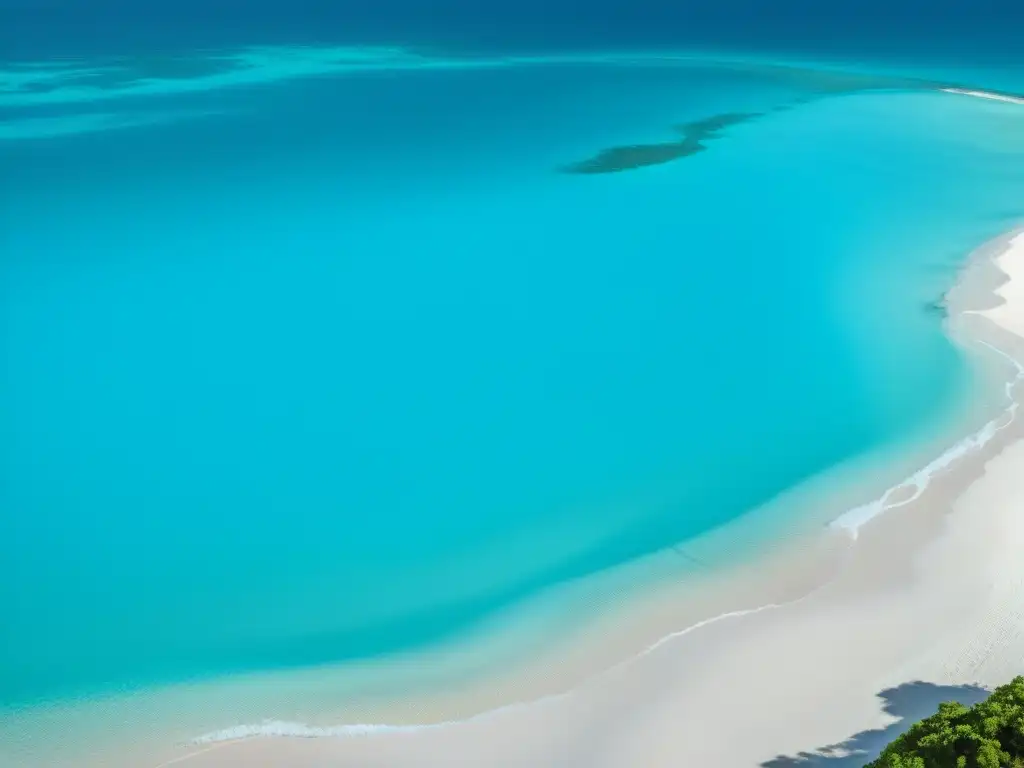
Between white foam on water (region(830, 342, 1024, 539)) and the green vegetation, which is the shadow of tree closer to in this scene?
the green vegetation

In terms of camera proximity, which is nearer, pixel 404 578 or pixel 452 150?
pixel 404 578

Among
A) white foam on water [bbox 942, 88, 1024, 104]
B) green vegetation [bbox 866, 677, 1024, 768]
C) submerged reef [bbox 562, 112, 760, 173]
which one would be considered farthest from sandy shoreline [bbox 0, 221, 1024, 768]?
white foam on water [bbox 942, 88, 1024, 104]

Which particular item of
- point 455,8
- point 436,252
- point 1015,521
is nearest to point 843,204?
point 436,252

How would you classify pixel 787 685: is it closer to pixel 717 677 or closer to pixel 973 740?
pixel 717 677

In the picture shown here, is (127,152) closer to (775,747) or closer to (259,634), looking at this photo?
(259,634)

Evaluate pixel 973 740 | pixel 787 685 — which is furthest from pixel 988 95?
pixel 973 740

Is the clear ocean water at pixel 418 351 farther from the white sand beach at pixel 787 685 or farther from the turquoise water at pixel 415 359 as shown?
the white sand beach at pixel 787 685
